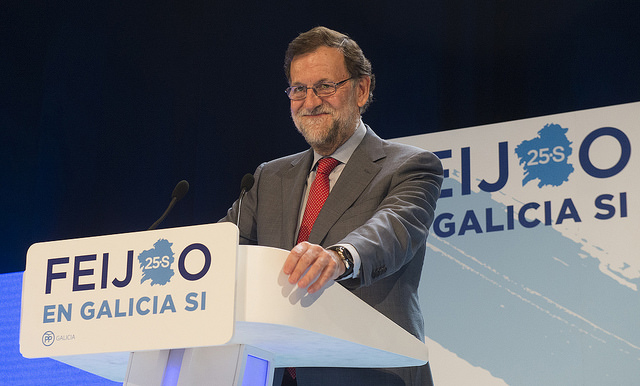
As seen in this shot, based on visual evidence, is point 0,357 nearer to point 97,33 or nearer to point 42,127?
point 42,127

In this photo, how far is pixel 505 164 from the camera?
367 centimetres

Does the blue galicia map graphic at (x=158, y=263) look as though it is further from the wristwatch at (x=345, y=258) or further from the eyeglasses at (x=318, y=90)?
the eyeglasses at (x=318, y=90)

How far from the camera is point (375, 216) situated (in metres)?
1.63

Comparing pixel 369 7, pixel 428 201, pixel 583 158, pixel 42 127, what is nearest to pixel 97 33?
pixel 42 127

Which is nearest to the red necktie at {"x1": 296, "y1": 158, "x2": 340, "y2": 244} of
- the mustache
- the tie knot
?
the tie knot

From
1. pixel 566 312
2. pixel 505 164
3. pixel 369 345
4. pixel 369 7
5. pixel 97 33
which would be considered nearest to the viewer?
pixel 369 345

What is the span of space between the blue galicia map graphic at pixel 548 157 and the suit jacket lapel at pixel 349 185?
5.68 feet

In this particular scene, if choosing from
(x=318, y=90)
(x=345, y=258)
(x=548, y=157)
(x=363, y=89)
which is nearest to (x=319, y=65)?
(x=318, y=90)

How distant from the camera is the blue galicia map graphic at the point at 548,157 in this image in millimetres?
3529

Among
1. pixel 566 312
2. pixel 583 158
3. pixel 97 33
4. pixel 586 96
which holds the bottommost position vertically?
pixel 566 312

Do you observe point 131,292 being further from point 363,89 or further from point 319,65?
point 363,89

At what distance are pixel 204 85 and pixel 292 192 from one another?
8.53 feet

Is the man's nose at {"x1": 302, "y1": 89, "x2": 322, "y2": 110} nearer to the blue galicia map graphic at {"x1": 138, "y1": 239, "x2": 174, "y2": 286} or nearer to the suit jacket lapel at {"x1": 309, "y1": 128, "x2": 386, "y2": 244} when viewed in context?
the suit jacket lapel at {"x1": 309, "y1": 128, "x2": 386, "y2": 244}

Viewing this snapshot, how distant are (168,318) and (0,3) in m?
4.22
